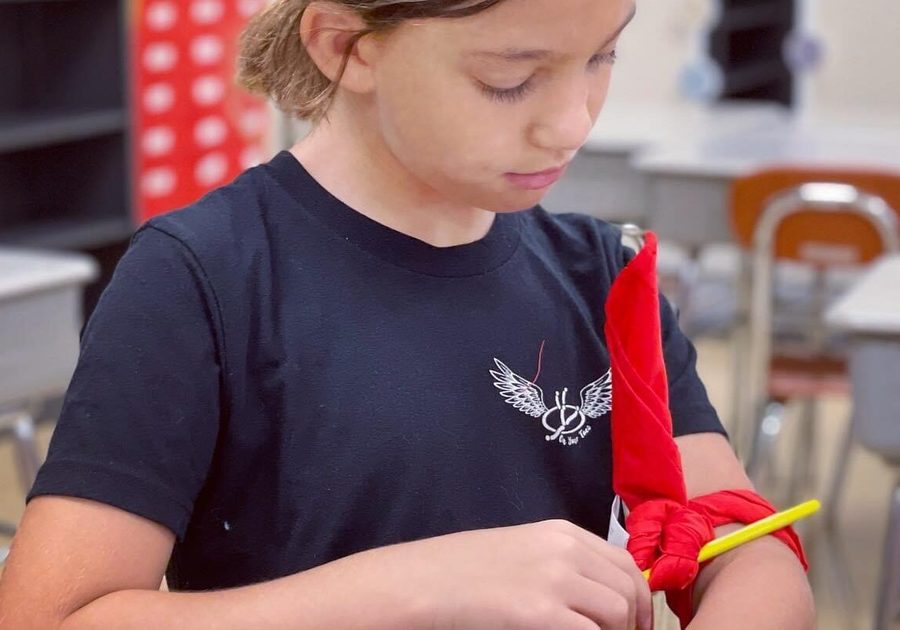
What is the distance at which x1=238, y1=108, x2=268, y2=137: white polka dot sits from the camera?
5.18m

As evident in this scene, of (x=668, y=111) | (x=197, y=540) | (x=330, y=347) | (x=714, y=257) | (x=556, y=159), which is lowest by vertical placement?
(x=714, y=257)

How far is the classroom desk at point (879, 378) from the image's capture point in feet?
7.09

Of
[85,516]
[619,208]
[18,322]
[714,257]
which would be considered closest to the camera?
[85,516]

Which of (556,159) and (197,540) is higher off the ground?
(556,159)

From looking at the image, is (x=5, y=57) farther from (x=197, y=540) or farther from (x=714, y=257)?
(x=197, y=540)

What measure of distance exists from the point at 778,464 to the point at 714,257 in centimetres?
195

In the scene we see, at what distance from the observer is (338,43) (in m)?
0.82

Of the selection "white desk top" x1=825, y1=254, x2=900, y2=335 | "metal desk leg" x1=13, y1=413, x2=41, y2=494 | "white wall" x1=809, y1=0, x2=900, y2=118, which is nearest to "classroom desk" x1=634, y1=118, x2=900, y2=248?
"white desk top" x1=825, y1=254, x2=900, y2=335

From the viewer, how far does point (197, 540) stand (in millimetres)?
829

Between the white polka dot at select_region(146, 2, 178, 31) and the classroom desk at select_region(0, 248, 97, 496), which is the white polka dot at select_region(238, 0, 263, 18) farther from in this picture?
the classroom desk at select_region(0, 248, 97, 496)

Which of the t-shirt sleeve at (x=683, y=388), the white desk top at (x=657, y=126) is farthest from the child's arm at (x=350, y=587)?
the white desk top at (x=657, y=126)

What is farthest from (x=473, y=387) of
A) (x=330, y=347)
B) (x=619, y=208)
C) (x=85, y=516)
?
(x=619, y=208)

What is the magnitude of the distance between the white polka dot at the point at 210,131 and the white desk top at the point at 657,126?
4.47ft

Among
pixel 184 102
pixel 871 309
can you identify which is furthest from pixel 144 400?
pixel 184 102
